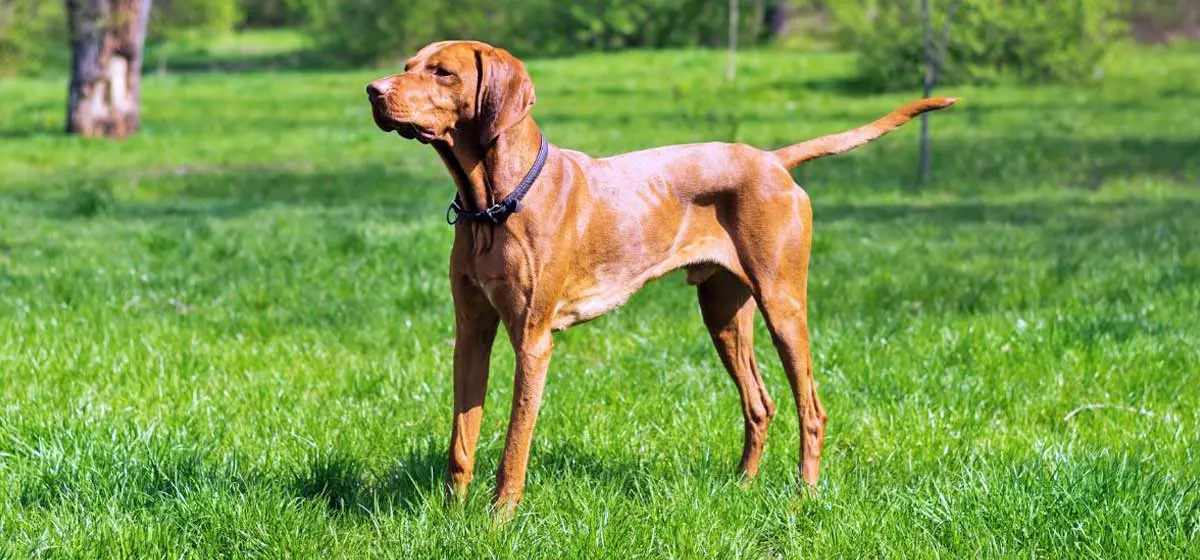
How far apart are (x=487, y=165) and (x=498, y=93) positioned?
24 centimetres

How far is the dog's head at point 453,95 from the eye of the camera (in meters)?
3.20

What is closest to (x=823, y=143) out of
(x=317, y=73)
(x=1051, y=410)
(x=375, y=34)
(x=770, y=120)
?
(x=1051, y=410)

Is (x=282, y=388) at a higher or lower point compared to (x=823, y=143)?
lower

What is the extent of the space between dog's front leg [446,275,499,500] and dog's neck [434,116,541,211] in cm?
39

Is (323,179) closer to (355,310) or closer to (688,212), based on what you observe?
(355,310)

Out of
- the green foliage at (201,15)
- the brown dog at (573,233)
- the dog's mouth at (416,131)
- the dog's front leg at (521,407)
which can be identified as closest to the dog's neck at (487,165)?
the brown dog at (573,233)

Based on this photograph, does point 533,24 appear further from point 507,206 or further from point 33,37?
point 507,206

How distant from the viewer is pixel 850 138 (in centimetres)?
407

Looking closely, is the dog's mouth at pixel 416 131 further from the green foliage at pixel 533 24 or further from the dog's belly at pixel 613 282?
the green foliage at pixel 533 24

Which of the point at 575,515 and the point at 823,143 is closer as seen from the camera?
the point at 575,515

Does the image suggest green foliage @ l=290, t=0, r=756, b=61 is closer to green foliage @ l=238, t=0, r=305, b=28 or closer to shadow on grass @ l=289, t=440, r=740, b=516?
green foliage @ l=238, t=0, r=305, b=28

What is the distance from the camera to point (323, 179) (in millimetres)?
14266

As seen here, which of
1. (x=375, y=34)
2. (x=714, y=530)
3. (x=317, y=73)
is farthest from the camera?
(x=375, y=34)

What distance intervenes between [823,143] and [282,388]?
2591 millimetres
